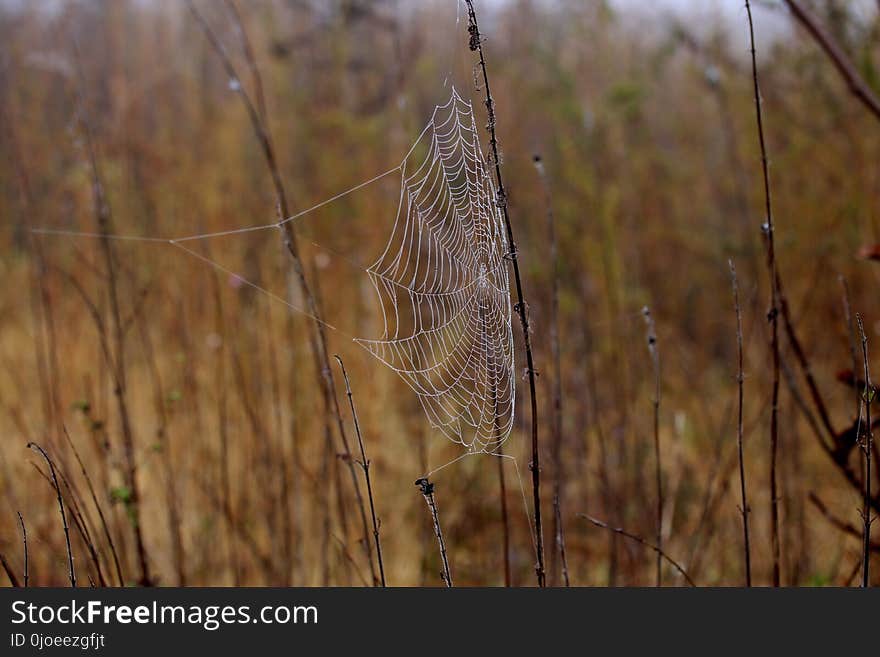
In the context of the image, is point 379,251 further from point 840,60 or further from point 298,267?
point 840,60

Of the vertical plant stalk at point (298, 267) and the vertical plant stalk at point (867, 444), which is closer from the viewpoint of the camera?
the vertical plant stalk at point (867, 444)

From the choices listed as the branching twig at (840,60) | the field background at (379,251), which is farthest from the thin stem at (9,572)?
the branching twig at (840,60)

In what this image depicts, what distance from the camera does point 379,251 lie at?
4.18 meters

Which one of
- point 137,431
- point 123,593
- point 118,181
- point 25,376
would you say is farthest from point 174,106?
point 123,593

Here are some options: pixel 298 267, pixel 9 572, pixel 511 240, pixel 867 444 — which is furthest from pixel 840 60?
pixel 9 572

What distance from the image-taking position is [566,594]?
123 centimetres

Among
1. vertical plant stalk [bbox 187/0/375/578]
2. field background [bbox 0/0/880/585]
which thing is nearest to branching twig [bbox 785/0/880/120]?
field background [bbox 0/0/880/585]

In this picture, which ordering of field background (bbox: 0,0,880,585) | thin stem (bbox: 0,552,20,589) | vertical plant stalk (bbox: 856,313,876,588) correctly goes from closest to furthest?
vertical plant stalk (bbox: 856,313,876,588) < thin stem (bbox: 0,552,20,589) < field background (bbox: 0,0,880,585)

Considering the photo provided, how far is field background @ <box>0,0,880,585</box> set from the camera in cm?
262

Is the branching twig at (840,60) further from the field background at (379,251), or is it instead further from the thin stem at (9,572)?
the thin stem at (9,572)

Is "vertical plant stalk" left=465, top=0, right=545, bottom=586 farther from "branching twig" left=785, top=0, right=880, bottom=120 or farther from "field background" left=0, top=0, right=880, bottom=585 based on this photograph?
"field background" left=0, top=0, right=880, bottom=585

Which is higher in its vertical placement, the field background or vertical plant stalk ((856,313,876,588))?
the field background

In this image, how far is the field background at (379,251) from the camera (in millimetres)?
2617

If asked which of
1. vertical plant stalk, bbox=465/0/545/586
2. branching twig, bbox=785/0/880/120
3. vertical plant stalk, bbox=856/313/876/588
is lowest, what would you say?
vertical plant stalk, bbox=856/313/876/588
